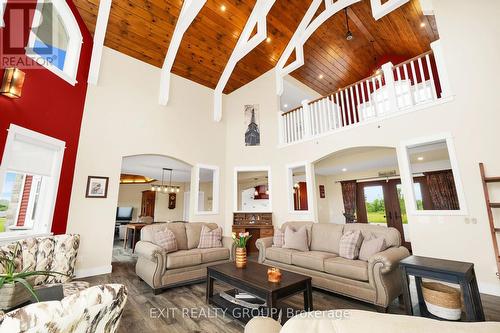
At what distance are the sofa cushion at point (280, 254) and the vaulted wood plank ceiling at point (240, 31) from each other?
521 cm

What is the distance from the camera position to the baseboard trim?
4.21m

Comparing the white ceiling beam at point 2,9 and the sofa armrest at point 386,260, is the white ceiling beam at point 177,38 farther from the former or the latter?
the sofa armrest at point 386,260

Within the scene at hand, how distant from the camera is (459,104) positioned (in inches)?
146

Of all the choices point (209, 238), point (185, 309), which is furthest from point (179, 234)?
point (185, 309)

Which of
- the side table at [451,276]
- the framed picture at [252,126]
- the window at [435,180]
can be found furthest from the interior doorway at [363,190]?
the side table at [451,276]

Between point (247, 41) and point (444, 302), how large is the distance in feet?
20.6

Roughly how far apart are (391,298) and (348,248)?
0.81 m

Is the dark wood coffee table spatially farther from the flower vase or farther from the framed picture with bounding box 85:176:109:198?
the framed picture with bounding box 85:176:109:198

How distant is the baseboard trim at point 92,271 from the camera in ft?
13.8

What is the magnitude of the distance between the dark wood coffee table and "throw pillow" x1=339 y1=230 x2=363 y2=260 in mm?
1091

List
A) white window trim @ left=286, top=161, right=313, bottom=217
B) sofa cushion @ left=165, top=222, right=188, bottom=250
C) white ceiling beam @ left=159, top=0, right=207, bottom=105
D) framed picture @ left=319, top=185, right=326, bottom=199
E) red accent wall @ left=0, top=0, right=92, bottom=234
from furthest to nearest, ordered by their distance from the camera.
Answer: framed picture @ left=319, top=185, right=326, bottom=199
white window trim @ left=286, top=161, right=313, bottom=217
white ceiling beam @ left=159, top=0, right=207, bottom=105
sofa cushion @ left=165, top=222, right=188, bottom=250
red accent wall @ left=0, top=0, right=92, bottom=234

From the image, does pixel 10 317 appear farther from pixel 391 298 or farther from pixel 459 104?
pixel 459 104

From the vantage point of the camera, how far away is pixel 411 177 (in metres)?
4.14

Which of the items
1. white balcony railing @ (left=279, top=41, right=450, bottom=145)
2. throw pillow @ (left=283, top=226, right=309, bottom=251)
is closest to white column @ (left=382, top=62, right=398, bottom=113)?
white balcony railing @ (left=279, top=41, right=450, bottom=145)
